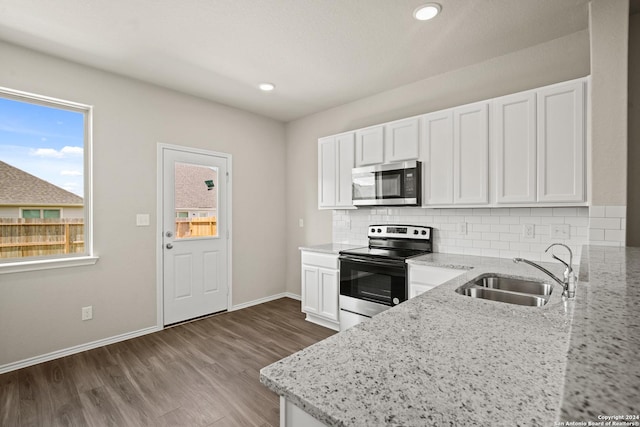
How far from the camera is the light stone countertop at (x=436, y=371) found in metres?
0.61

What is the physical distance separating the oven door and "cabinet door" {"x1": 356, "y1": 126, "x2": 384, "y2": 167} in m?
1.09

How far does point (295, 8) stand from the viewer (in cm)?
215

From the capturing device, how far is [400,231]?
133 inches

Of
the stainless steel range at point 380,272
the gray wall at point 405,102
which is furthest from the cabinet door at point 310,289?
the gray wall at point 405,102

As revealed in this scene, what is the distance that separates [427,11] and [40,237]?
378cm

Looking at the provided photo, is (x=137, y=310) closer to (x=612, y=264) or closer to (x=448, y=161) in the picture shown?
(x=448, y=161)

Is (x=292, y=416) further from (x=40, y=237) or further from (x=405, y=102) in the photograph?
(x=405, y=102)

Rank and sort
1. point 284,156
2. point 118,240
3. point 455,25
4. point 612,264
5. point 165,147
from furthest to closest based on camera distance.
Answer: point 284,156
point 165,147
point 118,240
point 455,25
point 612,264

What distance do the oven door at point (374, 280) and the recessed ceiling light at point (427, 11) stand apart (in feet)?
6.37

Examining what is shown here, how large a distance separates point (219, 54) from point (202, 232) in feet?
6.88

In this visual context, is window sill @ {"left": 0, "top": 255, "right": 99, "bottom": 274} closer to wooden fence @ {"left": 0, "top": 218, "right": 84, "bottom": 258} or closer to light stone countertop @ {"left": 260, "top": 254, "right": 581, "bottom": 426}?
wooden fence @ {"left": 0, "top": 218, "right": 84, "bottom": 258}

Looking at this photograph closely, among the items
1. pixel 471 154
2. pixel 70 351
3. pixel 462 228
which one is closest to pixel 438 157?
pixel 471 154

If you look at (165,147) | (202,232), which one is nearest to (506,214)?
(202,232)

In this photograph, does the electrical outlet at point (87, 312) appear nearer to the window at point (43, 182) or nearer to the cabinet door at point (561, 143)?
the window at point (43, 182)
